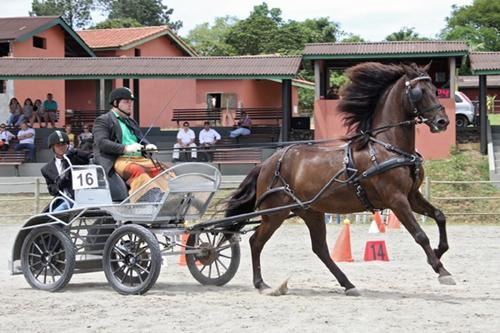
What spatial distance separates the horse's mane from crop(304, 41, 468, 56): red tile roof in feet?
54.5

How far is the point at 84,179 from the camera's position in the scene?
31.1 feet

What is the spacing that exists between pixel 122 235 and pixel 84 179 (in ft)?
2.69

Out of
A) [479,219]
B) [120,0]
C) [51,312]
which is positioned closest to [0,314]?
[51,312]

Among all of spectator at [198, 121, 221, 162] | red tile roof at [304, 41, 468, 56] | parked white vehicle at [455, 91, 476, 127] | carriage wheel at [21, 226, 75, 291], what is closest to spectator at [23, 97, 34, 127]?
spectator at [198, 121, 221, 162]

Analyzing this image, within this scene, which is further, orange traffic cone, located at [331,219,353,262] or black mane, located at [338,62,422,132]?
orange traffic cone, located at [331,219,353,262]

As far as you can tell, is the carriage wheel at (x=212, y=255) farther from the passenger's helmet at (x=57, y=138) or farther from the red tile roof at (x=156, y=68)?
the red tile roof at (x=156, y=68)

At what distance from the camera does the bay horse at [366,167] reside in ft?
28.6

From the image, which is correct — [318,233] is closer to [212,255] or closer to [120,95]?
[212,255]

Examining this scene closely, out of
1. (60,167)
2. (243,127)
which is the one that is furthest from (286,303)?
(243,127)

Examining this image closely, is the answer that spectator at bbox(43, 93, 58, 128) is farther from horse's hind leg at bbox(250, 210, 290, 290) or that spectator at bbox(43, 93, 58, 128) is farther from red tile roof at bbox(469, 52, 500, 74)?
horse's hind leg at bbox(250, 210, 290, 290)

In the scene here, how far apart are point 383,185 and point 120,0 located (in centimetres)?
7771

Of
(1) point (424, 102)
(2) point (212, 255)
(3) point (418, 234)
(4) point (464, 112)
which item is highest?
(4) point (464, 112)

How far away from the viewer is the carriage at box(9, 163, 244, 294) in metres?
9.22

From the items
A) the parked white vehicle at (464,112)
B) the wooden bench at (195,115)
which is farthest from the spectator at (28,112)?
the parked white vehicle at (464,112)
